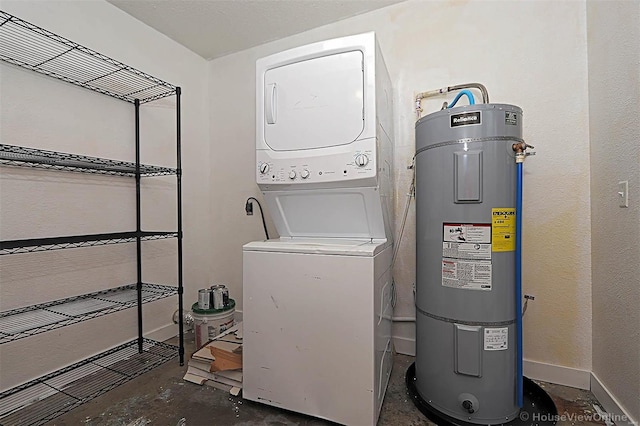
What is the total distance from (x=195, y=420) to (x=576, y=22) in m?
2.82

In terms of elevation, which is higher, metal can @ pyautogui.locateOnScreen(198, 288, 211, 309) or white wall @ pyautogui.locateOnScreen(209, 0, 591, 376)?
white wall @ pyautogui.locateOnScreen(209, 0, 591, 376)

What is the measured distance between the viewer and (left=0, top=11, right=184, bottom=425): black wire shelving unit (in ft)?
4.78

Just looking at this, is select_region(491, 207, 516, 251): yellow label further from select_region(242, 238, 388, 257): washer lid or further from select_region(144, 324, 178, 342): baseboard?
select_region(144, 324, 178, 342): baseboard

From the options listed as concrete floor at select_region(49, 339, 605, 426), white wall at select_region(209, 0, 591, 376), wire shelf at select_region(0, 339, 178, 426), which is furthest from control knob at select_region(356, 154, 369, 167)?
wire shelf at select_region(0, 339, 178, 426)

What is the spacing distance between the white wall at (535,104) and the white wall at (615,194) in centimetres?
7

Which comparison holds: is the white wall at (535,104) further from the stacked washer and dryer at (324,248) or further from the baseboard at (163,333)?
the baseboard at (163,333)

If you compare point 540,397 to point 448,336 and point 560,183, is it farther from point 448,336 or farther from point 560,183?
point 560,183

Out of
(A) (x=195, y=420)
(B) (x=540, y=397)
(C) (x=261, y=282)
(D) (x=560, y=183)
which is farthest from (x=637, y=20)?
(A) (x=195, y=420)

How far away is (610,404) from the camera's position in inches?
54.5

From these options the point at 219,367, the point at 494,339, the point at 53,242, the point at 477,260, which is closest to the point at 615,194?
the point at 477,260

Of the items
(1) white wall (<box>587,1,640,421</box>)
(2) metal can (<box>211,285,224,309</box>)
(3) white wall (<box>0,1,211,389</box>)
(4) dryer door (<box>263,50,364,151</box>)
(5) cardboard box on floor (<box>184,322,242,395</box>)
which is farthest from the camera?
(2) metal can (<box>211,285,224,309</box>)

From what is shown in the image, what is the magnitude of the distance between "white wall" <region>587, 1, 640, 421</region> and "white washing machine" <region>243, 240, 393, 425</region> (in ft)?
3.26

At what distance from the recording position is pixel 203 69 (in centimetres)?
273

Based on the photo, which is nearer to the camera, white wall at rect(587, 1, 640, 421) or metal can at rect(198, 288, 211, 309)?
white wall at rect(587, 1, 640, 421)
